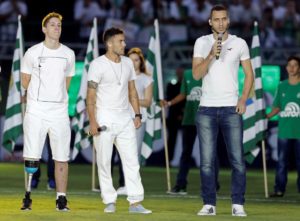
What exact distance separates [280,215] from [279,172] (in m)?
4.43

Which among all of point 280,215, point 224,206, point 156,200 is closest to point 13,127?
point 156,200

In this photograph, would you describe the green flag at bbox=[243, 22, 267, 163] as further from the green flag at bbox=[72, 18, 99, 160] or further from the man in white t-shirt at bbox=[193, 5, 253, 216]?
the man in white t-shirt at bbox=[193, 5, 253, 216]

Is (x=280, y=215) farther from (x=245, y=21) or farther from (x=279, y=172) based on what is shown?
(x=245, y=21)

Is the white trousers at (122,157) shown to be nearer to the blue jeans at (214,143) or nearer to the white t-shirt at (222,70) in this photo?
the blue jeans at (214,143)

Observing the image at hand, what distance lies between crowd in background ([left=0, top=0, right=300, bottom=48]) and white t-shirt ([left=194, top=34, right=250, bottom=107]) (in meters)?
13.3

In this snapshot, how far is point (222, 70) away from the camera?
13.3 meters

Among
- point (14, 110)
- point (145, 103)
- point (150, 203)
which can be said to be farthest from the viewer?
point (14, 110)

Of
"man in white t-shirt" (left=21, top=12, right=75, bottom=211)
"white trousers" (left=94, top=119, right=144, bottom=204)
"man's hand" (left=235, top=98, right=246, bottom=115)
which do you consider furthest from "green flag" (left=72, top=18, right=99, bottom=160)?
"man's hand" (left=235, top=98, right=246, bottom=115)

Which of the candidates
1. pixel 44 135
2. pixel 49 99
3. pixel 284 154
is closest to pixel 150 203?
pixel 44 135

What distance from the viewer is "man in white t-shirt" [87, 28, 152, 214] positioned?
539 inches

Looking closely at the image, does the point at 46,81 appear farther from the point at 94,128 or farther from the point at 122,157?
the point at 122,157

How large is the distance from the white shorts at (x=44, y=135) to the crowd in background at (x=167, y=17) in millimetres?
12772

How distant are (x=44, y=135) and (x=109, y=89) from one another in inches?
35.9

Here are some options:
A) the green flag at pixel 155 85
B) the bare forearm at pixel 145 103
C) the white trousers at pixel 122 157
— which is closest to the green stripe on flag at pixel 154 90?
the green flag at pixel 155 85
